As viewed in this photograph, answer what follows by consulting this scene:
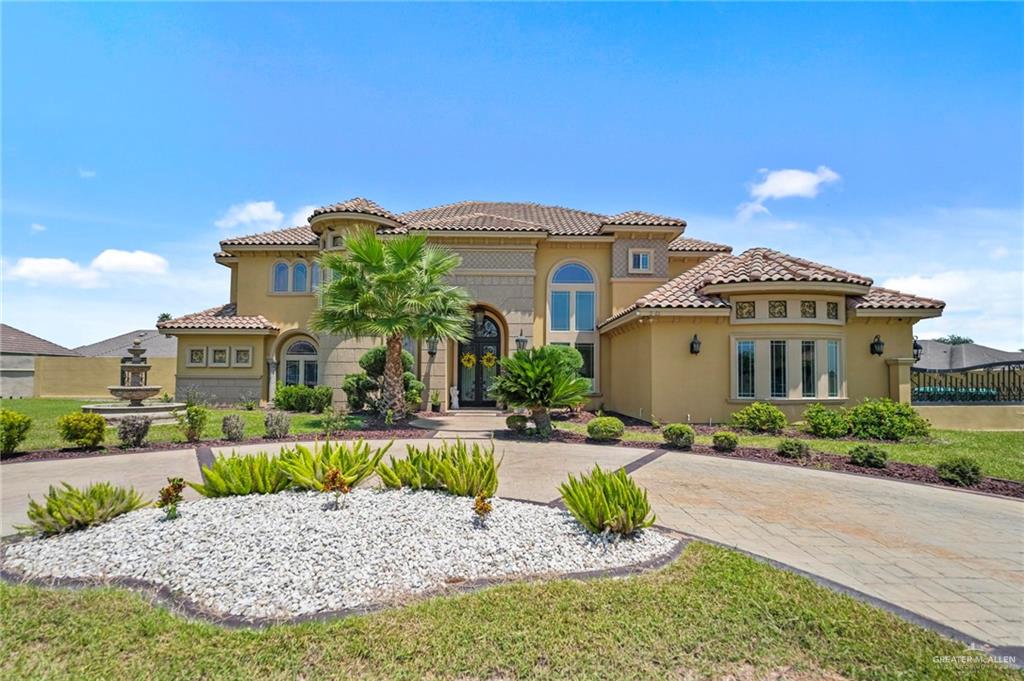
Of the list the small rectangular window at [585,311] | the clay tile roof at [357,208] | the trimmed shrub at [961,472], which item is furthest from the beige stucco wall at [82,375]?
the trimmed shrub at [961,472]

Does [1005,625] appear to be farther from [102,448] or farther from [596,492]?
[102,448]

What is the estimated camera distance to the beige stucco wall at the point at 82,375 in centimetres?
3170

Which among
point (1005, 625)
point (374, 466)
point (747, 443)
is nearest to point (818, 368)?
point (747, 443)

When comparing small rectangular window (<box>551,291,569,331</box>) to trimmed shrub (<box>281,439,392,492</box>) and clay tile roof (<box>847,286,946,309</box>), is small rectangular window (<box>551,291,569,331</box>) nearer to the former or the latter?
clay tile roof (<box>847,286,946,309</box>)

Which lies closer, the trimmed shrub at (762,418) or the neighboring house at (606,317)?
the trimmed shrub at (762,418)

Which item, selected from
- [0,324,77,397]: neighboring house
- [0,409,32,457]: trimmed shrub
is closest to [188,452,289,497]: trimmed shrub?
[0,409,32,457]: trimmed shrub

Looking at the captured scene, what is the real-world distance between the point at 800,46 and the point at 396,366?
1252 centimetres

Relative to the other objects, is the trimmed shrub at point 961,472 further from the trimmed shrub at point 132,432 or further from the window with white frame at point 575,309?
the trimmed shrub at point 132,432

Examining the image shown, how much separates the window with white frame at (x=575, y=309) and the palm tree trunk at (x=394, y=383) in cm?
768

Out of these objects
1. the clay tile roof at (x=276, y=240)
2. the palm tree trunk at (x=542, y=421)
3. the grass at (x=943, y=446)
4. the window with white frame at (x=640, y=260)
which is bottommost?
the grass at (x=943, y=446)

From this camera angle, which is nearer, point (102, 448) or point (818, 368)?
point (102, 448)

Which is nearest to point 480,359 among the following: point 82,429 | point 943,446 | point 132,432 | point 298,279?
point 298,279

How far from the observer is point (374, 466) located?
21.0 ft

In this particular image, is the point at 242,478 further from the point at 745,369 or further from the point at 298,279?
the point at 298,279
